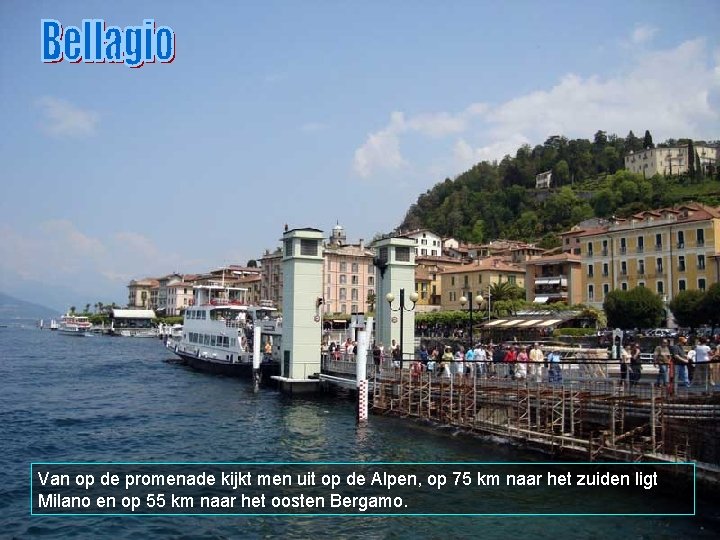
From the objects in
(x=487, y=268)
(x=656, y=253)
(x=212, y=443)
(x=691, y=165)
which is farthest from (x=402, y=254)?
(x=691, y=165)

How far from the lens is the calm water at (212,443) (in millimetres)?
14000

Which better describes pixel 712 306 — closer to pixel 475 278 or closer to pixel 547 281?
pixel 547 281

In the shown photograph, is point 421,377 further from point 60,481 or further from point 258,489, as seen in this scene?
point 60,481

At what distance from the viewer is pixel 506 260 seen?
319ft

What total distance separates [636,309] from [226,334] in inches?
1352

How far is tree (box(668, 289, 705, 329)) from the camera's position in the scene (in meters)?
50.6

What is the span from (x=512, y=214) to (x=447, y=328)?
80184 mm

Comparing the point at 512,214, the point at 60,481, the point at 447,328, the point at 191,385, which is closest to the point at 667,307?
the point at 447,328

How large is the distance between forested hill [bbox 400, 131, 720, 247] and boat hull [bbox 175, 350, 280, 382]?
75.5m

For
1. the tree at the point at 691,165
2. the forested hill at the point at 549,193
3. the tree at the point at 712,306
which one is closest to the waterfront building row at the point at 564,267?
the tree at the point at 712,306

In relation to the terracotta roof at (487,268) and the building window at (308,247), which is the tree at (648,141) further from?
the building window at (308,247)

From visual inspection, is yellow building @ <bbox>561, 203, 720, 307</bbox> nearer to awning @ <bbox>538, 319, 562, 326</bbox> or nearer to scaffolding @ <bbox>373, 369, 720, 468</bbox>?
awning @ <bbox>538, 319, 562, 326</bbox>

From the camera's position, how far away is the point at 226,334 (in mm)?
47531

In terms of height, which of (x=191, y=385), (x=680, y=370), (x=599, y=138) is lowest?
(x=191, y=385)
